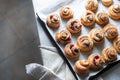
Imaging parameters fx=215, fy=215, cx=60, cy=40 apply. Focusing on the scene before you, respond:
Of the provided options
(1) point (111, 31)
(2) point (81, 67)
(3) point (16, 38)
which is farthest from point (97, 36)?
(3) point (16, 38)

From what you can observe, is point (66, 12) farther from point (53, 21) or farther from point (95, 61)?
point (95, 61)

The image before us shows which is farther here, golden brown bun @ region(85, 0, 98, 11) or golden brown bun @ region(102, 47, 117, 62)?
golden brown bun @ region(85, 0, 98, 11)

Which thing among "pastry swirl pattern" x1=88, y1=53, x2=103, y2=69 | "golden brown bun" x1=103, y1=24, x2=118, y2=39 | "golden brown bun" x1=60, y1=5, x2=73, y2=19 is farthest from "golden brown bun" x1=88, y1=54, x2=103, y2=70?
"golden brown bun" x1=60, y1=5, x2=73, y2=19

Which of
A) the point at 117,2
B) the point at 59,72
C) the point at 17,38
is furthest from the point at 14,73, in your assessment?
the point at 117,2

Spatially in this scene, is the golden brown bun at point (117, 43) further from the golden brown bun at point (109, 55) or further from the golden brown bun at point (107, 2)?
the golden brown bun at point (107, 2)

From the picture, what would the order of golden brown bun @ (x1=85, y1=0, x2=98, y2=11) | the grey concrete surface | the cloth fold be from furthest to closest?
golden brown bun @ (x1=85, y1=0, x2=98, y2=11), the cloth fold, the grey concrete surface

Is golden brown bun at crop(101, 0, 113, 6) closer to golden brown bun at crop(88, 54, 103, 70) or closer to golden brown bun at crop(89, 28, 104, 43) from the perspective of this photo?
golden brown bun at crop(89, 28, 104, 43)

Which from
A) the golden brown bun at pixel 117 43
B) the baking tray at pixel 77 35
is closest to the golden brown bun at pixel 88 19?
the baking tray at pixel 77 35
